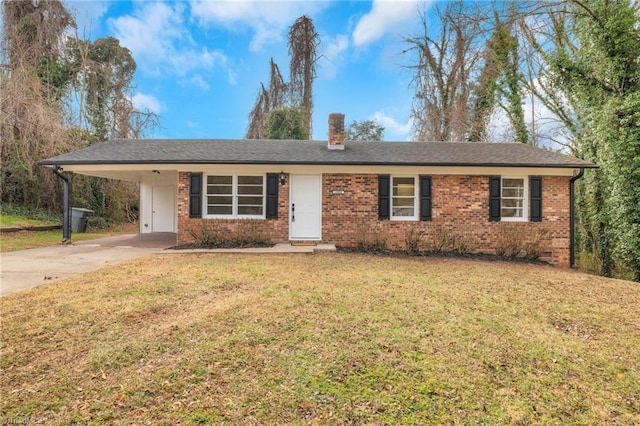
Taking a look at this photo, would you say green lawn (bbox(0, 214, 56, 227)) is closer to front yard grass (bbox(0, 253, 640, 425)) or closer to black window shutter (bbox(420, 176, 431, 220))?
front yard grass (bbox(0, 253, 640, 425))

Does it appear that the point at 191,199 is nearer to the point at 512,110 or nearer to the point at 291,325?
the point at 291,325

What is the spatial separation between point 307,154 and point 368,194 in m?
2.46

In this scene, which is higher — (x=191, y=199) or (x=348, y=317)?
(x=191, y=199)

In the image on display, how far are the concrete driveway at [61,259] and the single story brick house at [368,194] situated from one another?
169cm

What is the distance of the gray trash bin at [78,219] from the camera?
13.4 meters

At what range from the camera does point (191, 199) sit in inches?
401

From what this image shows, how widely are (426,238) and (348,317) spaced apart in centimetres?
664

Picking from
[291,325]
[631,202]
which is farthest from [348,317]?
[631,202]

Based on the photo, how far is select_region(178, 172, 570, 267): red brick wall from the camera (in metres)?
9.98

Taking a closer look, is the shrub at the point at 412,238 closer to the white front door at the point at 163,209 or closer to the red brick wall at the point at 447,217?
the red brick wall at the point at 447,217

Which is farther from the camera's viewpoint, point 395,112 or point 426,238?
point 395,112

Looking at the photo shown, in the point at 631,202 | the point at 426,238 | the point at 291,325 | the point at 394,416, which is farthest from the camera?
the point at 426,238

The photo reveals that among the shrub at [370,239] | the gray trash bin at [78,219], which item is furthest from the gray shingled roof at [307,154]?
the gray trash bin at [78,219]

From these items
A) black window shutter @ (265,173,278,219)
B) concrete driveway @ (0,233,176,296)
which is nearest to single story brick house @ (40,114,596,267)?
black window shutter @ (265,173,278,219)
